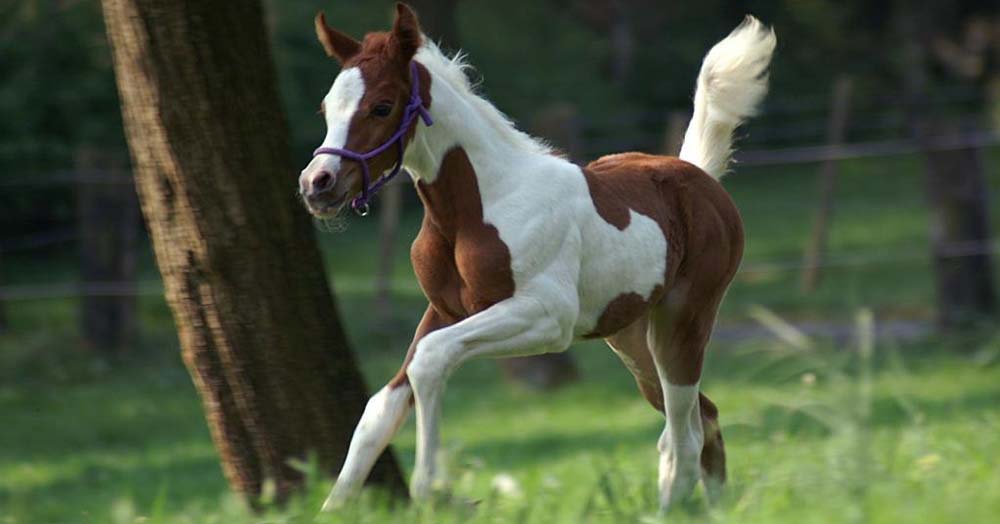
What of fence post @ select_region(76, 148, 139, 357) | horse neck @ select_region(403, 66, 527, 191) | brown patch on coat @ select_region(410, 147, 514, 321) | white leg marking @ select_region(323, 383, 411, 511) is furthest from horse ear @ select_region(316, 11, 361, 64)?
fence post @ select_region(76, 148, 139, 357)

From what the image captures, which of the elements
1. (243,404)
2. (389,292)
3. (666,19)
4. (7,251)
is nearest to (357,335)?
(389,292)

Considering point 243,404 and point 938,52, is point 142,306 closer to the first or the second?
point 243,404

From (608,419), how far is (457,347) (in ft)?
22.9

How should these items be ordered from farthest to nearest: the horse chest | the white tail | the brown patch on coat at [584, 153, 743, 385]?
the white tail, the brown patch on coat at [584, 153, 743, 385], the horse chest

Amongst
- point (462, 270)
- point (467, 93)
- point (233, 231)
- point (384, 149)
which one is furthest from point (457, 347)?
point (233, 231)

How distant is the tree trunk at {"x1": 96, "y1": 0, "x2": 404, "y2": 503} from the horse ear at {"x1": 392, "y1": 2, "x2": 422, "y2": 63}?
97cm

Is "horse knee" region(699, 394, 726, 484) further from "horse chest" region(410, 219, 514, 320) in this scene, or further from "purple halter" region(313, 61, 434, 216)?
"purple halter" region(313, 61, 434, 216)

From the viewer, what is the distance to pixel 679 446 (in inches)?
225

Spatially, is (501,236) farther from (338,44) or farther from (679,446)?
(679,446)

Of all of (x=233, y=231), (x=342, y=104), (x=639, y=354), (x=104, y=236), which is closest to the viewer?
(x=342, y=104)

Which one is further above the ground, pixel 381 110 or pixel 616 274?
pixel 381 110

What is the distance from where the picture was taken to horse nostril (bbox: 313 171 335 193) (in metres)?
4.64

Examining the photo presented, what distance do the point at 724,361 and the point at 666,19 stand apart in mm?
17921

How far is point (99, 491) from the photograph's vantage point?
9797 mm
